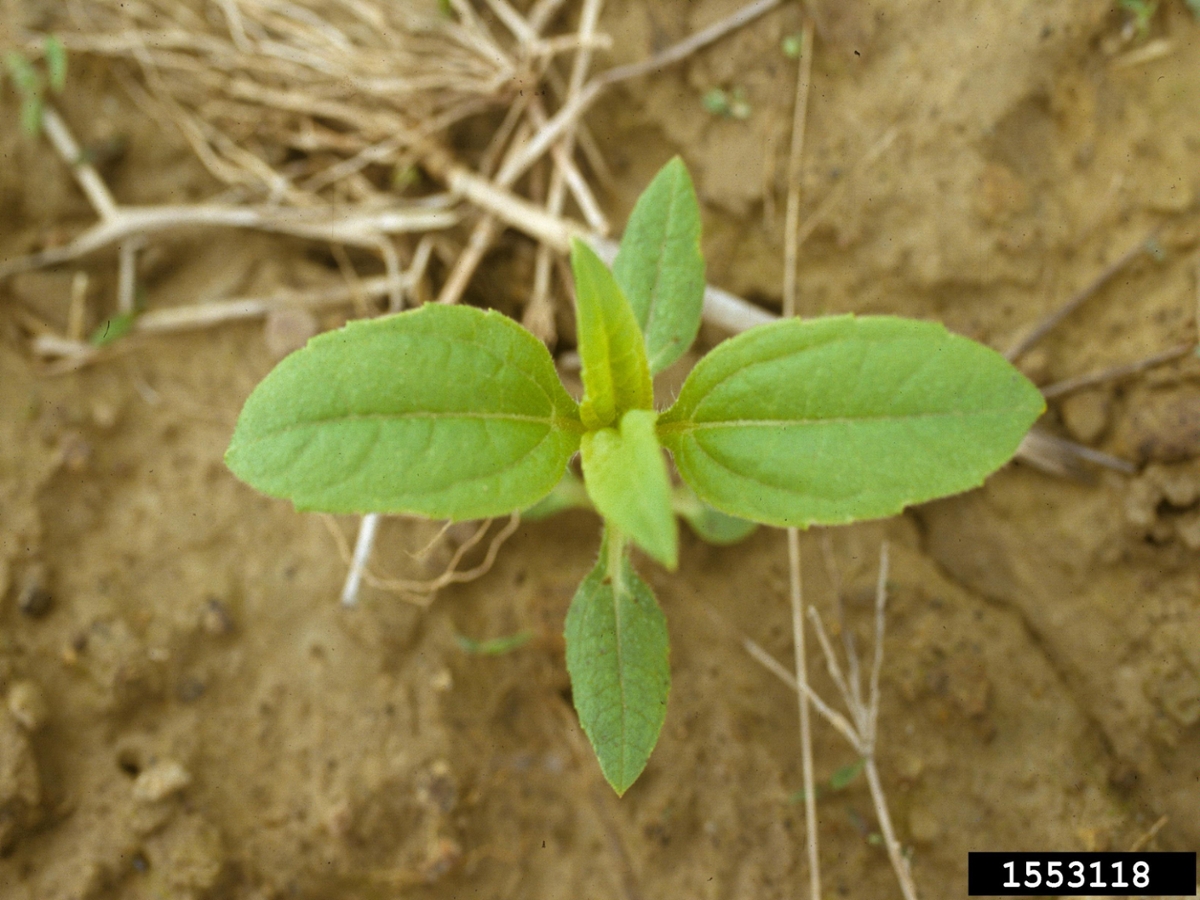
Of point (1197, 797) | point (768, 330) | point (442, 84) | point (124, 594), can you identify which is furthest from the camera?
point (442, 84)

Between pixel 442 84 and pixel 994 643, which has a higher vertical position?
pixel 442 84

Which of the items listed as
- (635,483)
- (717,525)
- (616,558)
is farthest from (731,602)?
(635,483)

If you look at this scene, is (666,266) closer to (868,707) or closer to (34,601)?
(868,707)

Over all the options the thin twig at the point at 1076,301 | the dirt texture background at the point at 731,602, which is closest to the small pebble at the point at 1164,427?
the dirt texture background at the point at 731,602

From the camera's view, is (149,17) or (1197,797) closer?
(1197,797)

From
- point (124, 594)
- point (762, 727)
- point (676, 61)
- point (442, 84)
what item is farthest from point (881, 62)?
point (124, 594)

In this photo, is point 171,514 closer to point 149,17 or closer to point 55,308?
point 55,308
